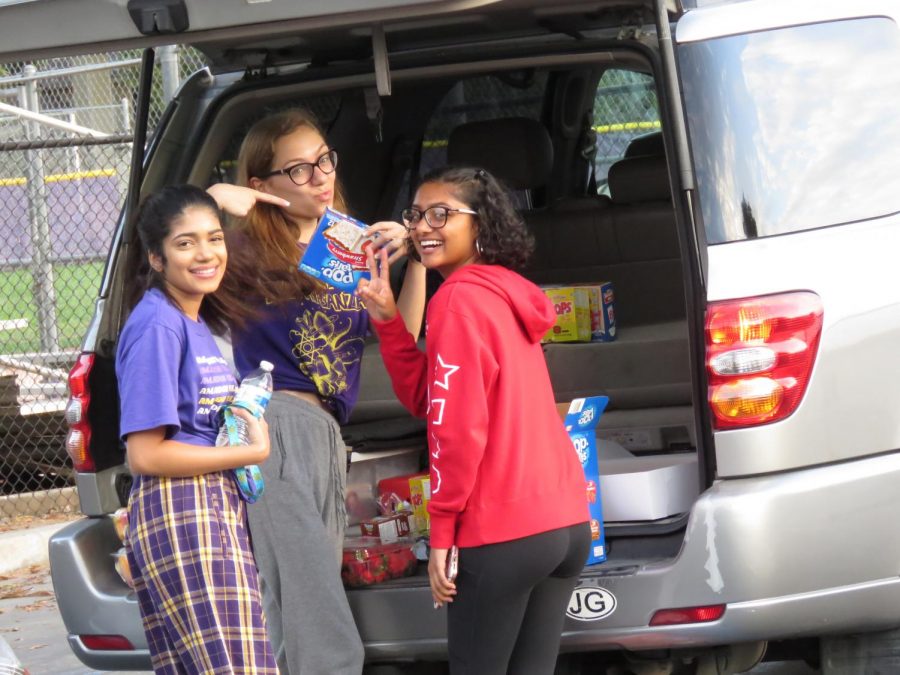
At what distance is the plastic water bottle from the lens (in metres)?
3.05

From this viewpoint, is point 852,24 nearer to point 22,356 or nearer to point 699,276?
point 699,276

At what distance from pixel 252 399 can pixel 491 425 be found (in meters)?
0.55

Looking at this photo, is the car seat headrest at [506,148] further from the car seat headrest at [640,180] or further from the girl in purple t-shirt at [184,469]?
the girl in purple t-shirt at [184,469]

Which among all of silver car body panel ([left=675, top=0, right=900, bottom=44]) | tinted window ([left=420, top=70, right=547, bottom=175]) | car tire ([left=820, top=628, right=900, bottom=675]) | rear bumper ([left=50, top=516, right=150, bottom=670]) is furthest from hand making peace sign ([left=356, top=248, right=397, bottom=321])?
tinted window ([left=420, top=70, right=547, bottom=175])

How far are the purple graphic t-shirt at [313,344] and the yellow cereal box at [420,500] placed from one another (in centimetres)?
51

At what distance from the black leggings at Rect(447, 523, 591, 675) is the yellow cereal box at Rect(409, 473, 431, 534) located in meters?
0.86

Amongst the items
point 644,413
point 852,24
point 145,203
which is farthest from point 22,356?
point 852,24

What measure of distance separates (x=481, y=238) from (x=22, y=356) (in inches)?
250

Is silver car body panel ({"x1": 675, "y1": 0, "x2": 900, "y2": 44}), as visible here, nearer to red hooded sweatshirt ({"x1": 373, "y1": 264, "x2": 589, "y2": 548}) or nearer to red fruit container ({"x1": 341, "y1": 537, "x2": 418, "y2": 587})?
red hooded sweatshirt ({"x1": 373, "y1": 264, "x2": 589, "y2": 548})

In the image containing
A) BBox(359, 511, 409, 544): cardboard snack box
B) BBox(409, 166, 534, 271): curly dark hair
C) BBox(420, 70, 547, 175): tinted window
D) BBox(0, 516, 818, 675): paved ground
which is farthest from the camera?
BBox(420, 70, 547, 175): tinted window

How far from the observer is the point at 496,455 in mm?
3096

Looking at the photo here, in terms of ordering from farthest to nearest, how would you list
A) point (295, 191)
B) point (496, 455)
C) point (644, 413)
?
point (644, 413) < point (295, 191) < point (496, 455)

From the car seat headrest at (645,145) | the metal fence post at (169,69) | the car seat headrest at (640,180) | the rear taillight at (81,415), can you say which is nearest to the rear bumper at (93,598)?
the rear taillight at (81,415)

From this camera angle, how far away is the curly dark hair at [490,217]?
10.9 ft
